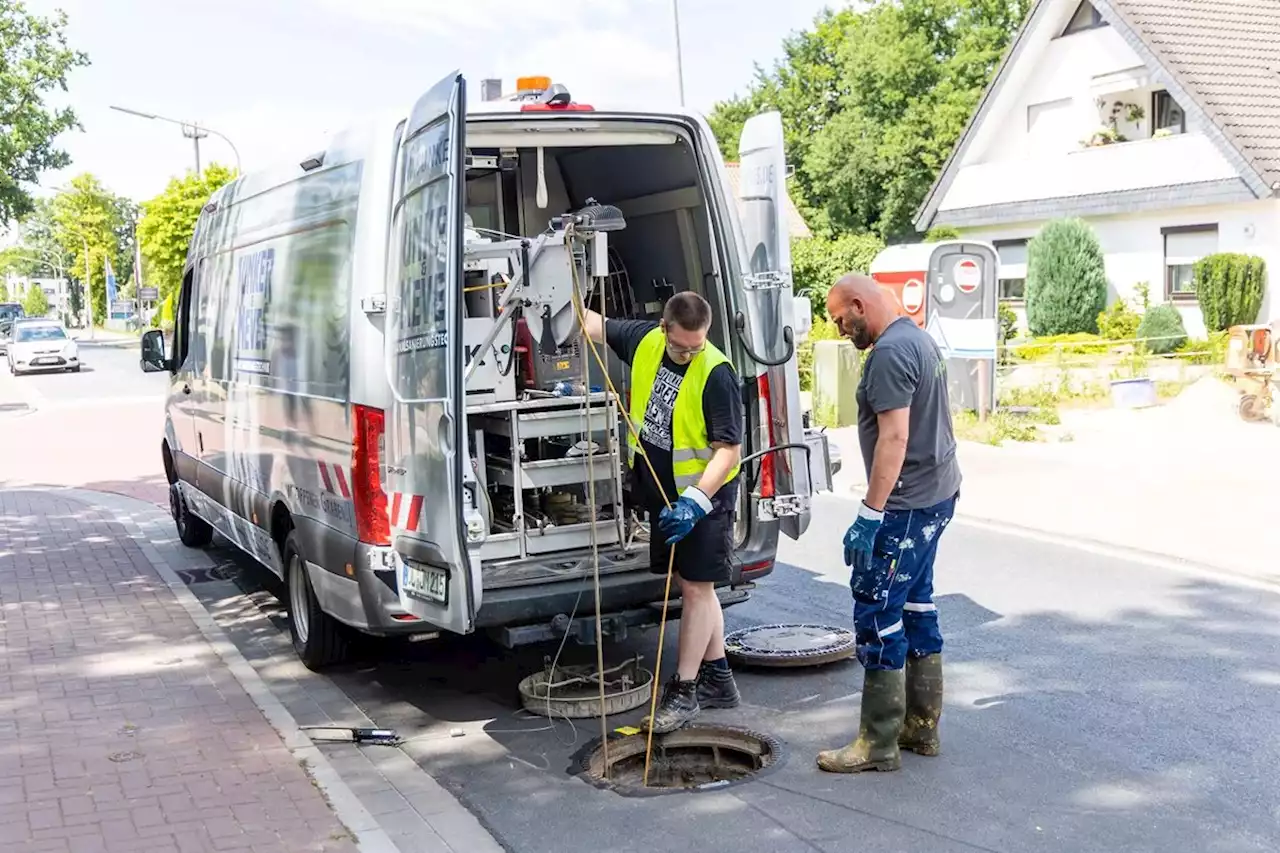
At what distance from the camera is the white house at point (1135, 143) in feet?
77.6

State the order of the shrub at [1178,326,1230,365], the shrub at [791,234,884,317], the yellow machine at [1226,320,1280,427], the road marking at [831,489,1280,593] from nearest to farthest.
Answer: the road marking at [831,489,1280,593], the yellow machine at [1226,320,1280,427], the shrub at [1178,326,1230,365], the shrub at [791,234,884,317]

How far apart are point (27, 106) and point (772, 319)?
4142cm

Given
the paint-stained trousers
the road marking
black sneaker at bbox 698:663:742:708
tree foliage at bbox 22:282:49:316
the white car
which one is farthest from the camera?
tree foliage at bbox 22:282:49:316

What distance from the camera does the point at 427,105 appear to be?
516 centimetres

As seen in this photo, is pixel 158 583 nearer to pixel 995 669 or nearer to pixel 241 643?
pixel 241 643

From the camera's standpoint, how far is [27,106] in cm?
4103

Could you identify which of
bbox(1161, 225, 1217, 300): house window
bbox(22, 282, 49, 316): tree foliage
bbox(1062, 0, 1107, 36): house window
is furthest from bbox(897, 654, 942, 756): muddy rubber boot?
bbox(22, 282, 49, 316): tree foliage

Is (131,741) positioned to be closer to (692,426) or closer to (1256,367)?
(692,426)

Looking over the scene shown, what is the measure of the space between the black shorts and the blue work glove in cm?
16

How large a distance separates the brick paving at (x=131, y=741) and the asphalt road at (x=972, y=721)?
44 centimetres

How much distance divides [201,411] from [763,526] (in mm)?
4267

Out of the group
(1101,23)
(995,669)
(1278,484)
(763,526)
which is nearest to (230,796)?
(763,526)

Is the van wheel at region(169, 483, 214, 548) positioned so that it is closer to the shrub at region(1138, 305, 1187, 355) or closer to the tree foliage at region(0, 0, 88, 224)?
the shrub at region(1138, 305, 1187, 355)

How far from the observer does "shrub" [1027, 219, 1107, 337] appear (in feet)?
83.4
